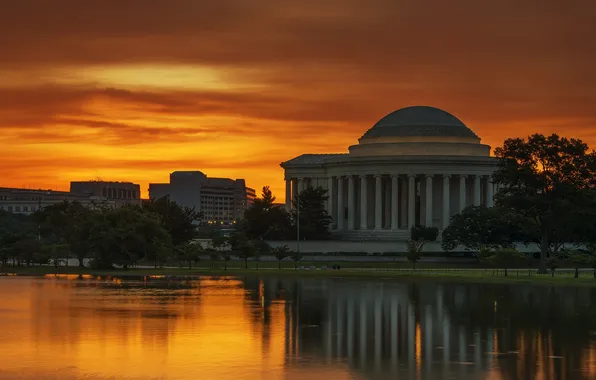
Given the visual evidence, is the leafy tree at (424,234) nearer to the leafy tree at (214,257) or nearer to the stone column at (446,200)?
the stone column at (446,200)

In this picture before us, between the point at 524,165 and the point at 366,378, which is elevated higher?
the point at 524,165

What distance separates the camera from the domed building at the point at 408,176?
172 meters

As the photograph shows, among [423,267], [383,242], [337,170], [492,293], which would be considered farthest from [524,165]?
[337,170]

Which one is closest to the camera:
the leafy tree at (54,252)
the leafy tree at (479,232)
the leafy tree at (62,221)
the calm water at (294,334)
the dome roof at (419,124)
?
the calm water at (294,334)

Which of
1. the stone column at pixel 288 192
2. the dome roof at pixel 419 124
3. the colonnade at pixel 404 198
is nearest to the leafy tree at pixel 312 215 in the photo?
the colonnade at pixel 404 198

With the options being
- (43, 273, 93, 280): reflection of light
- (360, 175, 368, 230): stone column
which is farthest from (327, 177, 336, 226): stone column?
(43, 273, 93, 280): reflection of light

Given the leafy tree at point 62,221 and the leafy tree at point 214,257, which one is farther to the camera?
the leafy tree at point 62,221

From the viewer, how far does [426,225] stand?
→ 174 metres

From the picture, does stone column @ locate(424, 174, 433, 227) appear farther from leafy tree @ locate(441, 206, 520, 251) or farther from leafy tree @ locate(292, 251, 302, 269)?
leafy tree @ locate(292, 251, 302, 269)

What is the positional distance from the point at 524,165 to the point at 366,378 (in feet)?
266

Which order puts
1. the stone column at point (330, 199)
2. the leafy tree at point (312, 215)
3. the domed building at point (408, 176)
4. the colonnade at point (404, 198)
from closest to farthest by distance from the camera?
the leafy tree at point (312, 215) → the domed building at point (408, 176) → the colonnade at point (404, 198) → the stone column at point (330, 199)

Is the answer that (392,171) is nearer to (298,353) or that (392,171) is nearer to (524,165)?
(524,165)

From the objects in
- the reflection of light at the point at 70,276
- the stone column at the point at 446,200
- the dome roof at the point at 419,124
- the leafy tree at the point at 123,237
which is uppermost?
the dome roof at the point at 419,124

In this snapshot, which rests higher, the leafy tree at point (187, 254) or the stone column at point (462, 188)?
the stone column at point (462, 188)
